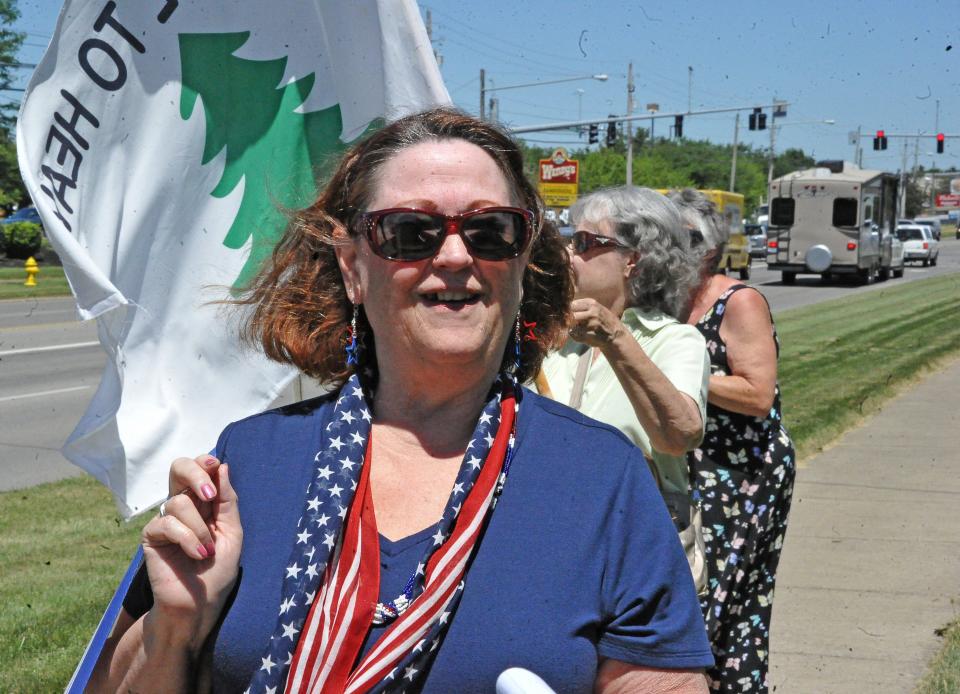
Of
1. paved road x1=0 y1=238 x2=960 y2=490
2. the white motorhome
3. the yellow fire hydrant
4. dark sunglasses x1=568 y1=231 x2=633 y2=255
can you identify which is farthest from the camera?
the white motorhome

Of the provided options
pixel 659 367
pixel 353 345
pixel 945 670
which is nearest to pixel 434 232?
pixel 353 345

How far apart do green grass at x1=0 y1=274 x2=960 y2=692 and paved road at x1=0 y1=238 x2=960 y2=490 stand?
42.4 inches

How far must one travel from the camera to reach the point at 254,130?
9.90 feet

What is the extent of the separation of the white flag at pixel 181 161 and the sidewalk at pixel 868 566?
287 centimetres

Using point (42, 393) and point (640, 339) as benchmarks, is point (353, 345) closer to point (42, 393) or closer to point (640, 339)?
point (640, 339)

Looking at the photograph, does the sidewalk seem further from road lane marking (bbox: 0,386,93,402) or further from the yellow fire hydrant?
the yellow fire hydrant

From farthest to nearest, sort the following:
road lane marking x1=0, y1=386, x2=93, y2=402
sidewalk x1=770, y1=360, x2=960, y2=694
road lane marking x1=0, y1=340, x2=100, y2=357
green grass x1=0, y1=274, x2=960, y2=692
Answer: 1. road lane marking x1=0, y1=340, x2=100, y2=357
2. road lane marking x1=0, y1=386, x2=93, y2=402
3. sidewalk x1=770, y1=360, x2=960, y2=694
4. green grass x1=0, y1=274, x2=960, y2=692

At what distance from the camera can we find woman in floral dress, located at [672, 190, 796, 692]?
3.66 meters

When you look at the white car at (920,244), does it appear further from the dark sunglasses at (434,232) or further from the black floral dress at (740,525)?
the dark sunglasses at (434,232)

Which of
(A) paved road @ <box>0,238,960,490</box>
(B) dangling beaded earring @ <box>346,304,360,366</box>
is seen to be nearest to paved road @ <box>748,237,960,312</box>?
(A) paved road @ <box>0,238,960,490</box>

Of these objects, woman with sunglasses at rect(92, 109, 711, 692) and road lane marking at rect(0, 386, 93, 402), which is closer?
woman with sunglasses at rect(92, 109, 711, 692)

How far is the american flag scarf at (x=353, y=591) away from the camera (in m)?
1.77

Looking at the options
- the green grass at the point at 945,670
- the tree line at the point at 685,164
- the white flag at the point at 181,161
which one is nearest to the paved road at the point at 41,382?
the white flag at the point at 181,161

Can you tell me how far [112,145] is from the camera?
2.77 metres
